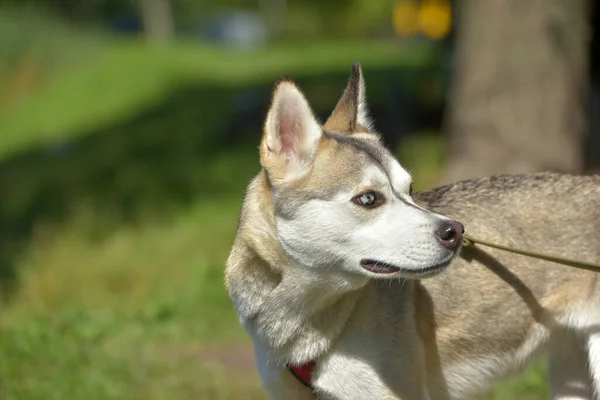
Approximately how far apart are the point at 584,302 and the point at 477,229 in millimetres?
613

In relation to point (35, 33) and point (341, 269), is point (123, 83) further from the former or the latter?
point (341, 269)

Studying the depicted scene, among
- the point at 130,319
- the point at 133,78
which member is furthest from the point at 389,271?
the point at 133,78

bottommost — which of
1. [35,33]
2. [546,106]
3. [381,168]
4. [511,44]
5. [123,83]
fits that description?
[123,83]

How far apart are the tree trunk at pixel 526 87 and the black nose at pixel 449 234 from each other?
18.2ft

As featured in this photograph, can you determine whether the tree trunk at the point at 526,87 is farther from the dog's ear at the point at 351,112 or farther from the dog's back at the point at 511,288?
the dog's ear at the point at 351,112

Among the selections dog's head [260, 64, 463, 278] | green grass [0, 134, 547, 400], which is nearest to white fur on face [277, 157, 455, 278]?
dog's head [260, 64, 463, 278]

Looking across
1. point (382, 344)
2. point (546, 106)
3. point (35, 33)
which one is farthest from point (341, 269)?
point (35, 33)

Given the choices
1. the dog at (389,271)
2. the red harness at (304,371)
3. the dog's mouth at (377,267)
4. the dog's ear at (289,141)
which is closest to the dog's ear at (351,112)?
the dog at (389,271)

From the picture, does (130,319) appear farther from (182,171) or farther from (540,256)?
(182,171)

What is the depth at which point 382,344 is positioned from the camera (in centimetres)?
425

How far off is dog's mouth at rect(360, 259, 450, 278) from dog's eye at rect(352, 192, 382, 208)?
253mm

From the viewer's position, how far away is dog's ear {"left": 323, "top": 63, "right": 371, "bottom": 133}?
4543 millimetres

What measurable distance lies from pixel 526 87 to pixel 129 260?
4.26 metres

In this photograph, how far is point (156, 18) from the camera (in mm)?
50469
